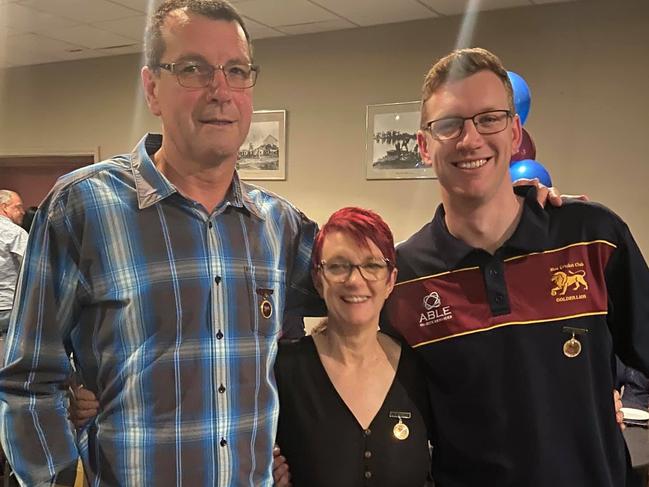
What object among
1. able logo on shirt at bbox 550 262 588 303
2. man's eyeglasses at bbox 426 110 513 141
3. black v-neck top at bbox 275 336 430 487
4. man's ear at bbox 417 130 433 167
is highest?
man's eyeglasses at bbox 426 110 513 141

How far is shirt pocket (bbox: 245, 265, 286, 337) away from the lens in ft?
4.81

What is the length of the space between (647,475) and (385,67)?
3120 millimetres

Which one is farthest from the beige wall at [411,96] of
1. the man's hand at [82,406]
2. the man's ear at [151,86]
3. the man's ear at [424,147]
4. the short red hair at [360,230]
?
the man's hand at [82,406]

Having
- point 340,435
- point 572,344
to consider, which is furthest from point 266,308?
point 572,344

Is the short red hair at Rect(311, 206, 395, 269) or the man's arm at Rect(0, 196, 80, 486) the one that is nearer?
the man's arm at Rect(0, 196, 80, 486)

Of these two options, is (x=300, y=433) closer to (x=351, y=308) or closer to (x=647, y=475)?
(x=351, y=308)

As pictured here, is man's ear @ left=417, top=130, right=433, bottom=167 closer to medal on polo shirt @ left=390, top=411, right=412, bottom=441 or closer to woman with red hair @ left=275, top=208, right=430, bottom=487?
woman with red hair @ left=275, top=208, right=430, bottom=487

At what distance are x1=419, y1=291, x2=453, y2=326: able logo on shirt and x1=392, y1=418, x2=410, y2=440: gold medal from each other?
0.25 m

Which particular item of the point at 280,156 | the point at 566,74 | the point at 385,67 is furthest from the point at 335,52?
the point at 566,74

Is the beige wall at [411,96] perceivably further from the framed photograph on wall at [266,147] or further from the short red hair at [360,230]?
the short red hair at [360,230]

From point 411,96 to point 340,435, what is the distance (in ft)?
11.2

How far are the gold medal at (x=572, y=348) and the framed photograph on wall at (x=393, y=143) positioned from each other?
123 inches

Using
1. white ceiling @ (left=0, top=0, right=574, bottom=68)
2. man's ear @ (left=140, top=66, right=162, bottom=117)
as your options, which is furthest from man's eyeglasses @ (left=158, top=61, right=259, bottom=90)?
white ceiling @ (left=0, top=0, right=574, bottom=68)

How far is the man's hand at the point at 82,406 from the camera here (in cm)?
138
